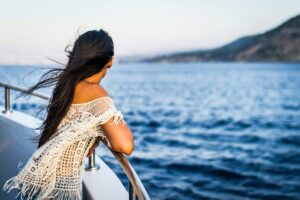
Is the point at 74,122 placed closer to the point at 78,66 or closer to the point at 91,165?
the point at 78,66

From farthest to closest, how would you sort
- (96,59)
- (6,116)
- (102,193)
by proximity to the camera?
(6,116)
(102,193)
(96,59)

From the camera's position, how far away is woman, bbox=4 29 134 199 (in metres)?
1.71

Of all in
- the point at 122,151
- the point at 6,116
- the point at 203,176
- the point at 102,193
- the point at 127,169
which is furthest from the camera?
the point at 203,176

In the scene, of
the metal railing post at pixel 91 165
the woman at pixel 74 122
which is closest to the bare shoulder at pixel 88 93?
the woman at pixel 74 122

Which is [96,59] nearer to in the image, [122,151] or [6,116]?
[122,151]

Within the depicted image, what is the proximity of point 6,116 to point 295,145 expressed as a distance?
958 centimetres

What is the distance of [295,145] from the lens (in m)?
11.0

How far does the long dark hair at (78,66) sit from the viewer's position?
174 cm

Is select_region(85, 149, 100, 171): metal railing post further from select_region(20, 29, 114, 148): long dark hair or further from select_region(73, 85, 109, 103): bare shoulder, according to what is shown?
select_region(73, 85, 109, 103): bare shoulder

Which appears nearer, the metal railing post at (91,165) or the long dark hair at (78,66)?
the long dark hair at (78,66)

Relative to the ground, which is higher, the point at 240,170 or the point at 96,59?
the point at 96,59

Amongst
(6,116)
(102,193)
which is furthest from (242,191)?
(102,193)

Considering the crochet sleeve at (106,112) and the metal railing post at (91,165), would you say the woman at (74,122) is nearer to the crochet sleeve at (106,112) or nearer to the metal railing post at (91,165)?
the crochet sleeve at (106,112)

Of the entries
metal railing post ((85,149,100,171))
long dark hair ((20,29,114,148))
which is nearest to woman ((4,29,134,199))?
long dark hair ((20,29,114,148))
